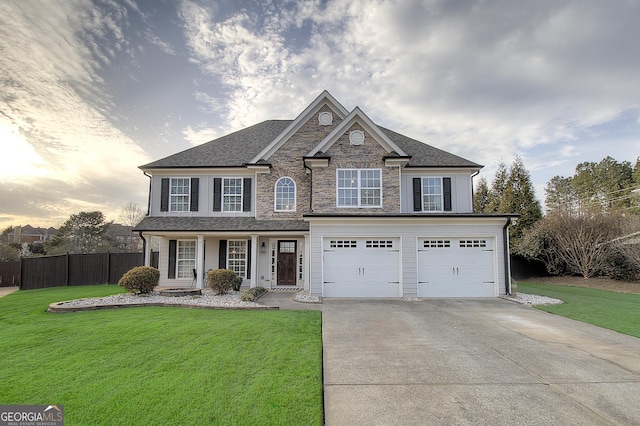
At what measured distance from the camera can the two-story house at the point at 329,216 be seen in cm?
1273

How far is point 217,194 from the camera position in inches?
640

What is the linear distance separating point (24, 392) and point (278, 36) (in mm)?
13612

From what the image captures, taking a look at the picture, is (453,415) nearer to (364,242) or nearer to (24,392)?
(24,392)

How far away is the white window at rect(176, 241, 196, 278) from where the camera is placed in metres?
15.9

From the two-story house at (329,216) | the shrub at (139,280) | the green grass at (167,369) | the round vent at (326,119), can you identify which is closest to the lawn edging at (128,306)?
the green grass at (167,369)

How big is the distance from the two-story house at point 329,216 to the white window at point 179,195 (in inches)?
2.0

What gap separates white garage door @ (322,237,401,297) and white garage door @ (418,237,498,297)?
1.13 meters

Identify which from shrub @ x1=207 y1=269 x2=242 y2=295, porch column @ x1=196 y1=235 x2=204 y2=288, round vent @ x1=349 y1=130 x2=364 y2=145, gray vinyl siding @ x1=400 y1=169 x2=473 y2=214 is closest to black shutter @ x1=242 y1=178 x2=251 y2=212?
porch column @ x1=196 y1=235 x2=204 y2=288

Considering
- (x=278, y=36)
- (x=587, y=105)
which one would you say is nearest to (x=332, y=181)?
(x=278, y=36)

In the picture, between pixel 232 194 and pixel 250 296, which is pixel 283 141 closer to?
pixel 232 194

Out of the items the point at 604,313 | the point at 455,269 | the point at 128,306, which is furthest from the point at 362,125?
the point at 128,306

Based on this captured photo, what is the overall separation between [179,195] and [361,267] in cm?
1013

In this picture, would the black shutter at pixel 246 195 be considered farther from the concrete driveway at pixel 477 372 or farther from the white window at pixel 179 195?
the concrete driveway at pixel 477 372

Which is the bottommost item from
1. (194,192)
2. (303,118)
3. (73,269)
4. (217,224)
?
(73,269)
